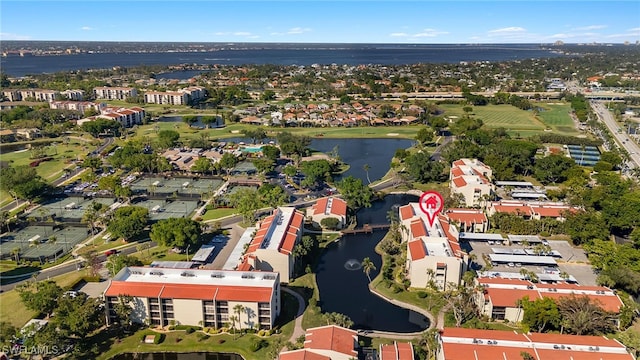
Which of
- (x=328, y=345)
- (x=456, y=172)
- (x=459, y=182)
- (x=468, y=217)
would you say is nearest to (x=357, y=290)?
(x=328, y=345)

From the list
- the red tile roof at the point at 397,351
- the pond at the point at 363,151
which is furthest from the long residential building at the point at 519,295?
the pond at the point at 363,151

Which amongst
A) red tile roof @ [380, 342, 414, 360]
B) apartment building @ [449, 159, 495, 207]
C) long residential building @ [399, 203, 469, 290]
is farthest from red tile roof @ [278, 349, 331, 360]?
apartment building @ [449, 159, 495, 207]

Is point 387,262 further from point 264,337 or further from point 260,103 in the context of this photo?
point 260,103

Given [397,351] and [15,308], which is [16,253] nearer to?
[15,308]

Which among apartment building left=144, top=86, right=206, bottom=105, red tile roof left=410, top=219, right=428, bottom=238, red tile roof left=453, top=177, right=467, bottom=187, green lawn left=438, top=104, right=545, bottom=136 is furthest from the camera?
apartment building left=144, top=86, right=206, bottom=105

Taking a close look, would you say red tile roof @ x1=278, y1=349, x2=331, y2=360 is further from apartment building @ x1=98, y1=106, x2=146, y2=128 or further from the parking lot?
apartment building @ x1=98, y1=106, x2=146, y2=128

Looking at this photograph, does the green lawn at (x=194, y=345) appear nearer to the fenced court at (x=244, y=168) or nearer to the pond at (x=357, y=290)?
the pond at (x=357, y=290)
